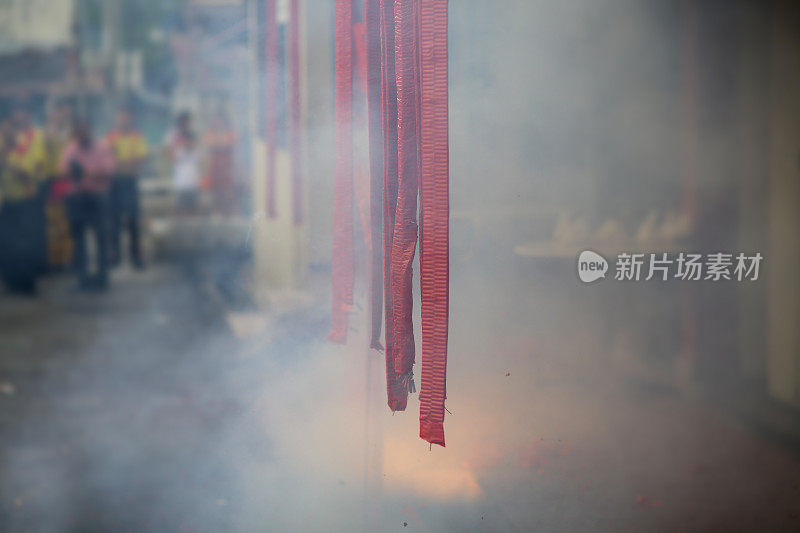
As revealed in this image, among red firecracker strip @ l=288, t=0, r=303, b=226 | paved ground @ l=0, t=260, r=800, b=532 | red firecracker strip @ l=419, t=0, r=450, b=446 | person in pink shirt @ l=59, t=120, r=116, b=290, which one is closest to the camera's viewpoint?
red firecracker strip @ l=419, t=0, r=450, b=446

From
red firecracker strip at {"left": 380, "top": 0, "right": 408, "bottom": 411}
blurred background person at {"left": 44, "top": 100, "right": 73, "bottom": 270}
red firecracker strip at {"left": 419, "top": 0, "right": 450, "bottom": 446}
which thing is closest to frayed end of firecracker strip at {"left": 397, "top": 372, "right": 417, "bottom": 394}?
red firecracker strip at {"left": 380, "top": 0, "right": 408, "bottom": 411}

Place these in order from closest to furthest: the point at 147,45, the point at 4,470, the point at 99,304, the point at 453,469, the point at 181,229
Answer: the point at 453,469 → the point at 4,470 → the point at 99,304 → the point at 181,229 → the point at 147,45

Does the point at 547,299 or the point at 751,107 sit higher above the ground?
the point at 751,107

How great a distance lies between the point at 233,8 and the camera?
6.84 m

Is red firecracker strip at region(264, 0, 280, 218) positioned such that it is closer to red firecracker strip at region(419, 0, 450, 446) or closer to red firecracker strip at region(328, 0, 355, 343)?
red firecracker strip at region(328, 0, 355, 343)

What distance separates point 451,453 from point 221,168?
21.1 feet

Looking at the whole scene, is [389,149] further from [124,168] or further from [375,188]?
[124,168]

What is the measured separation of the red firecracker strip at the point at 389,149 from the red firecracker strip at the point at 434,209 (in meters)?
0.12

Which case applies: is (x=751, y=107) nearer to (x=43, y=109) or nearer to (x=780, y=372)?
(x=780, y=372)

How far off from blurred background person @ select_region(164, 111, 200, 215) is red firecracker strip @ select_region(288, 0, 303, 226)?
517 cm

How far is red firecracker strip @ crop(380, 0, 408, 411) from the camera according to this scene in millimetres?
1876

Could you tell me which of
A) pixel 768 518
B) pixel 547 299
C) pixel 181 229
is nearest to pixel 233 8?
pixel 181 229

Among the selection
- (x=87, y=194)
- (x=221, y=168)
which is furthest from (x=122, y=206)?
(x=221, y=168)

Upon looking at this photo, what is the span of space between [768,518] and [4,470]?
10.8 ft
